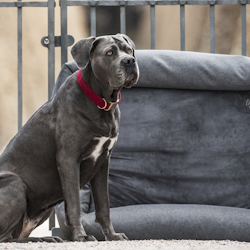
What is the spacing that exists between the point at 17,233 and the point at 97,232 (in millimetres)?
633

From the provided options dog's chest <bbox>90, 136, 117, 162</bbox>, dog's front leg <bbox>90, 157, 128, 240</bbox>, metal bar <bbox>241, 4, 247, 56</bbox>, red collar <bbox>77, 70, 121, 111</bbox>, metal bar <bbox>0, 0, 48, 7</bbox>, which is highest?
metal bar <bbox>0, 0, 48, 7</bbox>

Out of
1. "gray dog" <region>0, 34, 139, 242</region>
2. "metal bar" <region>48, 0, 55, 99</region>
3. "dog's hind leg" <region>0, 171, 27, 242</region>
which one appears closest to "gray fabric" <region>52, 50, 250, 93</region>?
"metal bar" <region>48, 0, 55, 99</region>

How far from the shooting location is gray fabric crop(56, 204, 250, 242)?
2342 millimetres

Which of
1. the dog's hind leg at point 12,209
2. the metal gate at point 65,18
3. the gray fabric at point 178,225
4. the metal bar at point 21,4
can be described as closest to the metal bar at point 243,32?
the metal gate at point 65,18

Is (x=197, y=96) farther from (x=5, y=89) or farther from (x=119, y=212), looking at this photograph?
(x=5, y=89)

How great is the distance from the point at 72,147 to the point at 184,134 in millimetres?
1239

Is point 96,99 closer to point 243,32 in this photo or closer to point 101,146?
point 101,146

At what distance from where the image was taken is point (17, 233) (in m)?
1.82

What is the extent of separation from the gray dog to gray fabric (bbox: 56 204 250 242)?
0.51m

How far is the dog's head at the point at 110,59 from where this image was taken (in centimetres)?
170

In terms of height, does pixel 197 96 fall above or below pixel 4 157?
above

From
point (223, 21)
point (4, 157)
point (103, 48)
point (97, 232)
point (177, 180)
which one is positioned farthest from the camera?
point (223, 21)

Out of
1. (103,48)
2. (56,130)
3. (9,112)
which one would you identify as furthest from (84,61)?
(9,112)

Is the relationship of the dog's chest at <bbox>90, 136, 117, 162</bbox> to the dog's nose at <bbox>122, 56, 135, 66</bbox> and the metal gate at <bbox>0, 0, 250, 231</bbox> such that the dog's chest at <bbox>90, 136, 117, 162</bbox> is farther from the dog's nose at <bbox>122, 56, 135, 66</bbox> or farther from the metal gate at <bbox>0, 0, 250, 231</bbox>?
the metal gate at <bbox>0, 0, 250, 231</bbox>
